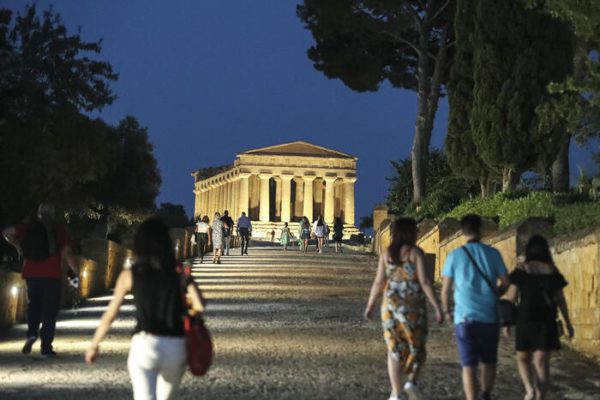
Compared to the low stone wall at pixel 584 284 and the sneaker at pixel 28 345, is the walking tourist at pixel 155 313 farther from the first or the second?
the low stone wall at pixel 584 284

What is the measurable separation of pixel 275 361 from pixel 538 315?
3.60 m

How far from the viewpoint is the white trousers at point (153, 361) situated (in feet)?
19.6

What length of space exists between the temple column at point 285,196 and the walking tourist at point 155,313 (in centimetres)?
9785

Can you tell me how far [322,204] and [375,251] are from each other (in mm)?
70643

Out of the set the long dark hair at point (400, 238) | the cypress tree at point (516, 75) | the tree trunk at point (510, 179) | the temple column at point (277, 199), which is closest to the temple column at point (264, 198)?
the temple column at point (277, 199)

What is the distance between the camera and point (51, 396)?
28.6 feet

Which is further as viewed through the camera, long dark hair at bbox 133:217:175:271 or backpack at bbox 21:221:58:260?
backpack at bbox 21:221:58:260

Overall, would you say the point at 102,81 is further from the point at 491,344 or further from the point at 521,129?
the point at 491,344

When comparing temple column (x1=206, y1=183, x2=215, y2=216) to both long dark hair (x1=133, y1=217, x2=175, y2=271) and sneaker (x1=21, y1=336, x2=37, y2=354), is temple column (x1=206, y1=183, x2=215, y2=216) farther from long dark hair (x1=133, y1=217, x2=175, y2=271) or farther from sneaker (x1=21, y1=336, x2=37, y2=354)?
long dark hair (x1=133, y1=217, x2=175, y2=271)

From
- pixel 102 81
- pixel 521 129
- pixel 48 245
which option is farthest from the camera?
pixel 102 81

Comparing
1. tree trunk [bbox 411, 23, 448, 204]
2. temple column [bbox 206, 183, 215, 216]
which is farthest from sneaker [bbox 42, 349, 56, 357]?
temple column [bbox 206, 183, 215, 216]

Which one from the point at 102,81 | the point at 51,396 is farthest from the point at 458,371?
the point at 102,81

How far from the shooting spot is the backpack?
11.2 m

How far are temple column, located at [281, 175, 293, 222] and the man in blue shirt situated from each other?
96.0 meters
